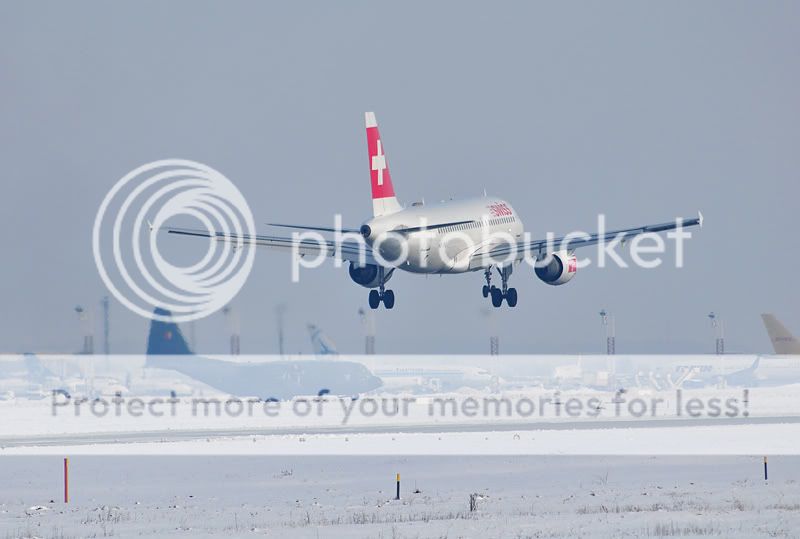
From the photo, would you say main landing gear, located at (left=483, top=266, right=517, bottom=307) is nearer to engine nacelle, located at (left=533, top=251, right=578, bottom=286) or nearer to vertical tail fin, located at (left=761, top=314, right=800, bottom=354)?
engine nacelle, located at (left=533, top=251, right=578, bottom=286)

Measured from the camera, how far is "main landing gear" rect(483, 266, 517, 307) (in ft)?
263

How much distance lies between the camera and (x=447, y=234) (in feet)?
248

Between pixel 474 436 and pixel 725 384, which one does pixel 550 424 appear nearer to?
pixel 474 436

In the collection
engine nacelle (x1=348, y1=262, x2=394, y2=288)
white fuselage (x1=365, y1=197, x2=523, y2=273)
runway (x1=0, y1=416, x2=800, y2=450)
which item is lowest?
runway (x1=0, y1=416, x2=800, y2=450)

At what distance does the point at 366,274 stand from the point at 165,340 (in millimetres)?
90398

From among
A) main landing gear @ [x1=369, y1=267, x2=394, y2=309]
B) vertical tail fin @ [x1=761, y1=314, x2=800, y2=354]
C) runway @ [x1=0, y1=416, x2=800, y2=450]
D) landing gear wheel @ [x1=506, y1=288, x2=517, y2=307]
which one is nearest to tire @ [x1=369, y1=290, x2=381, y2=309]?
main landing gear @ [x1=369, y1=267, x2=394, y2=309]
